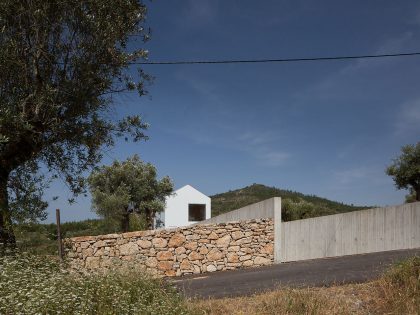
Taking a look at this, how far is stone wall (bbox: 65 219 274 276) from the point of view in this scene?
1540cm

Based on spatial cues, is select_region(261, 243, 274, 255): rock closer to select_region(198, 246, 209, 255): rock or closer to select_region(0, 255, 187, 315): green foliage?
select_region(198, 246, 209, 255): rock

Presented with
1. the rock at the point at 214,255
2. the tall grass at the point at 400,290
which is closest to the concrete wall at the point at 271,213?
the rock at the point at 214,255

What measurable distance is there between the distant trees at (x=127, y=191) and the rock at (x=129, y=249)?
48.0 feet

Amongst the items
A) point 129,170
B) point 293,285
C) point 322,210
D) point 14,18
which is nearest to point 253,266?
point 293,285

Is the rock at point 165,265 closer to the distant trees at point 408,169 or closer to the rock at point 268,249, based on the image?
the rock at point 268,249

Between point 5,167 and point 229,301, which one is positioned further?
point 5,167

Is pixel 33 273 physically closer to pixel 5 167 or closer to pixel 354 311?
pixel 5 167

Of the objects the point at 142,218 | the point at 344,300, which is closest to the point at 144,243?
the point at 344,300

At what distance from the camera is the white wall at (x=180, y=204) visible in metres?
34.6

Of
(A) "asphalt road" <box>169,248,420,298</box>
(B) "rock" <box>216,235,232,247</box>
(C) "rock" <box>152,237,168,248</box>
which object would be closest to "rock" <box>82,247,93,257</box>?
(C) "rock" <box>152,237,168,248</box>

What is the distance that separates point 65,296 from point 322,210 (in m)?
22.4

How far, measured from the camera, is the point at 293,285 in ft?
28.1

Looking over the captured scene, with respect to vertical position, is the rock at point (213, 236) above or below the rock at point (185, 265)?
above

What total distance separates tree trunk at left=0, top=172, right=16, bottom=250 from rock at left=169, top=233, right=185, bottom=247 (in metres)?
6.90
